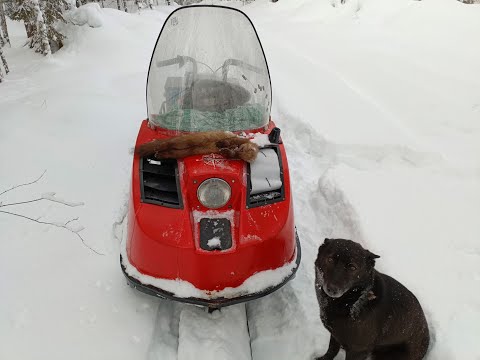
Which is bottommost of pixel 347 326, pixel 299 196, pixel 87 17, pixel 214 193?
pixel 87 17

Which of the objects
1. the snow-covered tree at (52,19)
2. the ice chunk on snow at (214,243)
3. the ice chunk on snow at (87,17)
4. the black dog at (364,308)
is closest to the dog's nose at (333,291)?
the black dog at (364,308)

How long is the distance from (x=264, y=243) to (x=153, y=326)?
1.06 meters

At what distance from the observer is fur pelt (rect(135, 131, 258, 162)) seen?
285 centimetres

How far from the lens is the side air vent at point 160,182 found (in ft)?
8.88

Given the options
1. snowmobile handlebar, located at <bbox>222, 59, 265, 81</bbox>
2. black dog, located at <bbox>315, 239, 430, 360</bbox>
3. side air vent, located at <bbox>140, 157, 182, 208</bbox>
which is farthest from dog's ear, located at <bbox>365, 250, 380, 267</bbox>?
snowmobile handlebar, located at <bbox>222, 59, 265, 81</bbox>

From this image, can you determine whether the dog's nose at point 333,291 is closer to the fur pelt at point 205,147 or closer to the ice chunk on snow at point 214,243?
the ice chunk on snow at point 214,243

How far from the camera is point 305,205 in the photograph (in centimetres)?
450

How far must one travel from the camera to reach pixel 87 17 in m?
13.2

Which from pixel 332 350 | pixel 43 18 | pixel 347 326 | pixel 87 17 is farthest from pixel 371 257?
pixel 87 17

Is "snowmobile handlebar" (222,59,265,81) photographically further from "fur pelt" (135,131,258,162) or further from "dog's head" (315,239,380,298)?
"dog's head" (315,239,380,298)

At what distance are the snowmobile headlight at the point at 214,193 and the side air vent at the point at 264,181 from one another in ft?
0.59

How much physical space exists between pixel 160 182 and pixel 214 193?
45 centimetres

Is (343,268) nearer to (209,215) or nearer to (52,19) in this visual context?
(209,215)

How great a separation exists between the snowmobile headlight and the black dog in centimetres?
80
